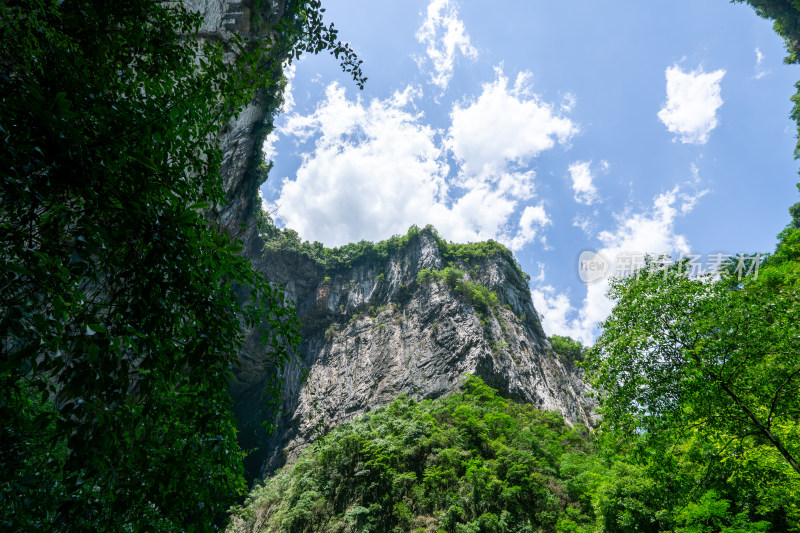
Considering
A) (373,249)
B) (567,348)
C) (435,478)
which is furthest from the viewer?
(373,249)

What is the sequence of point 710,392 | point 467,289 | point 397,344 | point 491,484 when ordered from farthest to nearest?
1. point 467,289
2. point 397,344
3. point 491,484
4. point 710,392

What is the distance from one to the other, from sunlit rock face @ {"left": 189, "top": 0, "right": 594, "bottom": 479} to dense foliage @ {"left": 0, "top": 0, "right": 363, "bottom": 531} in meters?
15.6

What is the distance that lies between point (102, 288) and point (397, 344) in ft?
93.9

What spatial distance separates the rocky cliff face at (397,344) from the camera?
1004 inches

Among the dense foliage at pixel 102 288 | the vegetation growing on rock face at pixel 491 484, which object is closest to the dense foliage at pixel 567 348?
the vegetation growing on rock face at pixel 491 484

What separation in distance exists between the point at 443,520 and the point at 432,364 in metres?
15.1

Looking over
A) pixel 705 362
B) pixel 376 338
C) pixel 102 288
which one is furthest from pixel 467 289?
pixel 102 288

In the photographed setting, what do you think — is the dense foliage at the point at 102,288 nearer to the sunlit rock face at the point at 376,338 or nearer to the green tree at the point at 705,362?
the green tree at the point at 705,362

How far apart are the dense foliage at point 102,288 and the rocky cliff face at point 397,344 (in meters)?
22.3

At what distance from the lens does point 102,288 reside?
1.68 metres

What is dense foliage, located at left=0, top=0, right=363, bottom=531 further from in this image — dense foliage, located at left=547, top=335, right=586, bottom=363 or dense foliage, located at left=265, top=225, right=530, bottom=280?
dense foliage, located at left=547, top=335, right=586, bottom=363

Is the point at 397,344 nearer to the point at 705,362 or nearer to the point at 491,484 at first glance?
the point at 491,484

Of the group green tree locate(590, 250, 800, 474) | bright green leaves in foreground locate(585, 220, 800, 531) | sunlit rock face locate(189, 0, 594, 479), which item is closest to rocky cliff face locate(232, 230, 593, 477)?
sunlit rock face locate(189, 0, 594, 479)

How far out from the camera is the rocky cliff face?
25500 mm
